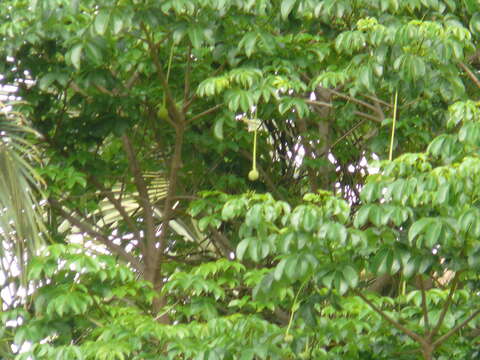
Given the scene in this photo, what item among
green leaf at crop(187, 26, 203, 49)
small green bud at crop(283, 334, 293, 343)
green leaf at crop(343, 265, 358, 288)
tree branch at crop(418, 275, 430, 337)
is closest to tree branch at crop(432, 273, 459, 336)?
tree branch at crop(418, 275, 430, 337)

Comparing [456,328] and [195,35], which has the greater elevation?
[195,35]

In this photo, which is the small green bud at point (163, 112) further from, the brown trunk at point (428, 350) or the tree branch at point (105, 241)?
the brown trunk at point (428, 350)

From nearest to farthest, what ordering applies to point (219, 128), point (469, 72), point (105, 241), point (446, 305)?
point (446, 305) < point (469, 72) < point (219, 128) < point (105, 241)

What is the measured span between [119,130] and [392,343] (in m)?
1.91

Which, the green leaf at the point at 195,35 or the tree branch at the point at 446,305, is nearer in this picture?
the tree branch at the point at 446,305

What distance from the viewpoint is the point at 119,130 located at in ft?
21.7

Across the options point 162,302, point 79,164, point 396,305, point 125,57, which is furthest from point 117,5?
point 396,305

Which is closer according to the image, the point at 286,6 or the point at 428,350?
the point at 428,350

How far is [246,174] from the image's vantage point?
7.30 m

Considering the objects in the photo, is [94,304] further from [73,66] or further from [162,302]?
[73,66]

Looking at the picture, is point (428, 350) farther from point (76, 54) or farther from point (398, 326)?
point (76, 54)

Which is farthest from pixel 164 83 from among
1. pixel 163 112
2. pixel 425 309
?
pixel 425 309

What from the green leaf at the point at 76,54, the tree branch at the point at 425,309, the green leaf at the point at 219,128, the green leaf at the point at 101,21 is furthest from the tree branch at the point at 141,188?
the tree branch at the point at 425,309

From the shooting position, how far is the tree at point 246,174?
5.05m
